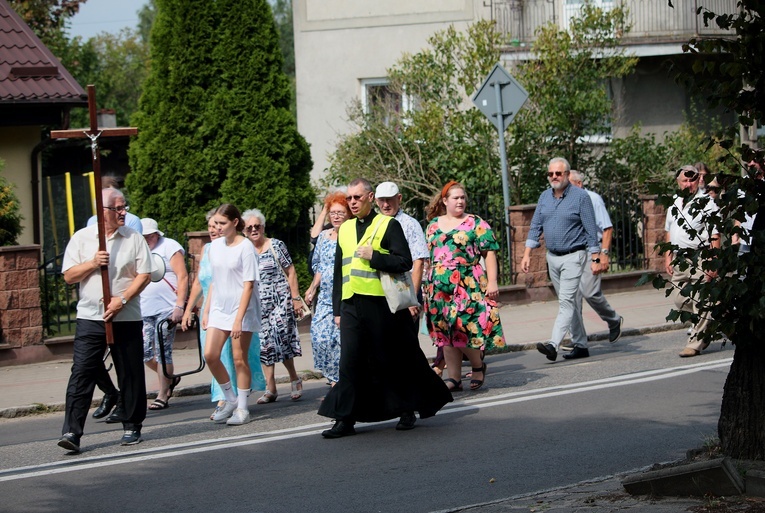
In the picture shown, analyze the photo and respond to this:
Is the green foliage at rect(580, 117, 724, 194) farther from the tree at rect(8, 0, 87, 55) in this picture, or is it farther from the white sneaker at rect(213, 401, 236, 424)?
the tree at rect(8, 0, 87, 55)

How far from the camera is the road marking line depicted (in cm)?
779

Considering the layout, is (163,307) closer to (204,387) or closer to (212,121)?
(204,387)

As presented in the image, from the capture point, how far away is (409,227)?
396 inches

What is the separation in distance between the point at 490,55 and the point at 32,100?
7.43 m

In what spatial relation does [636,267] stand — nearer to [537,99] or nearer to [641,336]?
[537,99]

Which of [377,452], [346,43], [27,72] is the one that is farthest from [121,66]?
[377,452]

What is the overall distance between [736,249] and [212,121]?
11725 millimetres

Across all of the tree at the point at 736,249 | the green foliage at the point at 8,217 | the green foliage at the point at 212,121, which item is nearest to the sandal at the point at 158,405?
the green foliage at the point at 8,217

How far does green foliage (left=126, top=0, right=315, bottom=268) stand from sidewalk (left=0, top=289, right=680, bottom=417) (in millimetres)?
2699

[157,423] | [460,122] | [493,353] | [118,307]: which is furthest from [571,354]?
[460,122]

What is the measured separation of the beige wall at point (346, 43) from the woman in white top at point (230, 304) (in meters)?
16.2

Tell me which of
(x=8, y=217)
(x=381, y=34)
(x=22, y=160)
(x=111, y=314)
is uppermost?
(x=381, y=34)

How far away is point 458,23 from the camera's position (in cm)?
2534

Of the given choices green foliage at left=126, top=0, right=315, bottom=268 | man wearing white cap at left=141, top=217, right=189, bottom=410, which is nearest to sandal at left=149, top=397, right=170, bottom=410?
man wearing white cap at left=141, top=217, right=189, bottom=410
